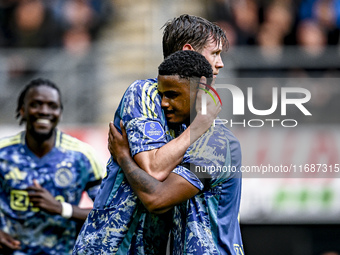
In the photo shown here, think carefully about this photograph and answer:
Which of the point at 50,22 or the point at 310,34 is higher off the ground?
the point at 50,22

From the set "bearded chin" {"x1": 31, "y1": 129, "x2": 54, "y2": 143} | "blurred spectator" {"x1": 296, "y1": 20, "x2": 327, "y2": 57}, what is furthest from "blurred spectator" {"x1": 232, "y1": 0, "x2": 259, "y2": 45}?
"bearded chin" {"x1": 31, "y1": 129, "x2": 54, "y2": 143}

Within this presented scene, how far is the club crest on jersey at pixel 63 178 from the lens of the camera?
218 inches

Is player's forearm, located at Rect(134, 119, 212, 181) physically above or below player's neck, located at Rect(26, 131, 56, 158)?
above

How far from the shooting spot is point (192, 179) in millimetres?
3232

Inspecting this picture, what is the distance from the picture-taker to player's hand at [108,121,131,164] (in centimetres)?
342

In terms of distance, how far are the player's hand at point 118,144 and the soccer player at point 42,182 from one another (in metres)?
1.91

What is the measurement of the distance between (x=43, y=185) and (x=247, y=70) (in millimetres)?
3852

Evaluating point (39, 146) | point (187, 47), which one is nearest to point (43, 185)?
point (39, 146)

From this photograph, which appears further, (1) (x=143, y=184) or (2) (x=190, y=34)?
(2) (x=190, y=34)

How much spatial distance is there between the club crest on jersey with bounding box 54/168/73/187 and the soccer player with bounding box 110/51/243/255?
6.95 ft

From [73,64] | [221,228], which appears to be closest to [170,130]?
[221,228]

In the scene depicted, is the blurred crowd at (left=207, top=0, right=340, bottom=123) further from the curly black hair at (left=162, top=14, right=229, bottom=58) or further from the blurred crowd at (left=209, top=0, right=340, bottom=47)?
the curly black hair at (left=162, top=14, right=229, bottom=58)

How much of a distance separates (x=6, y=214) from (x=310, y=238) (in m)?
4.41

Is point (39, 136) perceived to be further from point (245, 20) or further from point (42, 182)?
point (245, 20)
